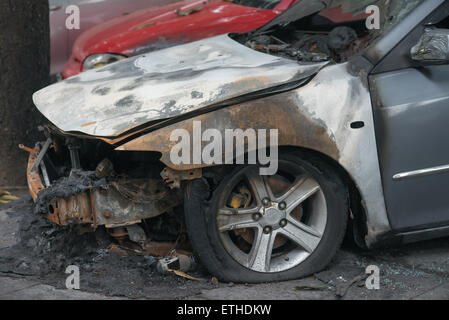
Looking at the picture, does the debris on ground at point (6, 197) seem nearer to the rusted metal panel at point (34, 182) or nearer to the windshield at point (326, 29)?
the rusted metal panel at point (34, 182)

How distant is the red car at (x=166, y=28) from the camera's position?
6.16m

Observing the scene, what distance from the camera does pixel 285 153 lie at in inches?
145

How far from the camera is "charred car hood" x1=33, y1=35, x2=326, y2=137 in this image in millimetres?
3607

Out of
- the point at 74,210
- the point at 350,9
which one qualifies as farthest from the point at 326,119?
the point at 74,210

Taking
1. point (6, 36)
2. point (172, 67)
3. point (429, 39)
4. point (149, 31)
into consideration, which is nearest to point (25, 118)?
point (6, 36)

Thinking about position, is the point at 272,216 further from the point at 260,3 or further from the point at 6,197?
the point at 260,3

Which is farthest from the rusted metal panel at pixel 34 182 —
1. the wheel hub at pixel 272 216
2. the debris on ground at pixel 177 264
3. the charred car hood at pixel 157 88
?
the wheel hub at pixel 272 216

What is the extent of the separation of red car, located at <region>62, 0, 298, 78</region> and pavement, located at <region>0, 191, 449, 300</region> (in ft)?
8.14

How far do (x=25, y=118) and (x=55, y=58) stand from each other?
2.34 meters

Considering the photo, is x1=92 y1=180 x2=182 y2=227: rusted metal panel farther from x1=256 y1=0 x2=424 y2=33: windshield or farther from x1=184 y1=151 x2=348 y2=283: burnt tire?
x1=256 y1=0 x2=424 y2=33: windshield

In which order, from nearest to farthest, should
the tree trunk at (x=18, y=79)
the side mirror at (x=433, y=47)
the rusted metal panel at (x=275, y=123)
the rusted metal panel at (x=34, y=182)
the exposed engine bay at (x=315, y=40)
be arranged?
the rusted metal panel at (x=275, y=123) → the side mirror at (x=433, y=47) → the rusted metal panel at (x=34, y=182) → the exposed engine bay at (x=315, y=40) → the tree trunk at (x=18, y=79)

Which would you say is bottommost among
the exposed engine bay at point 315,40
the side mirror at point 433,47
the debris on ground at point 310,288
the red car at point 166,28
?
the debris on ground at point 310,288

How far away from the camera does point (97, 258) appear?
404 centimetres

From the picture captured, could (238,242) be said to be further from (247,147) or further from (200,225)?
(247,147)
